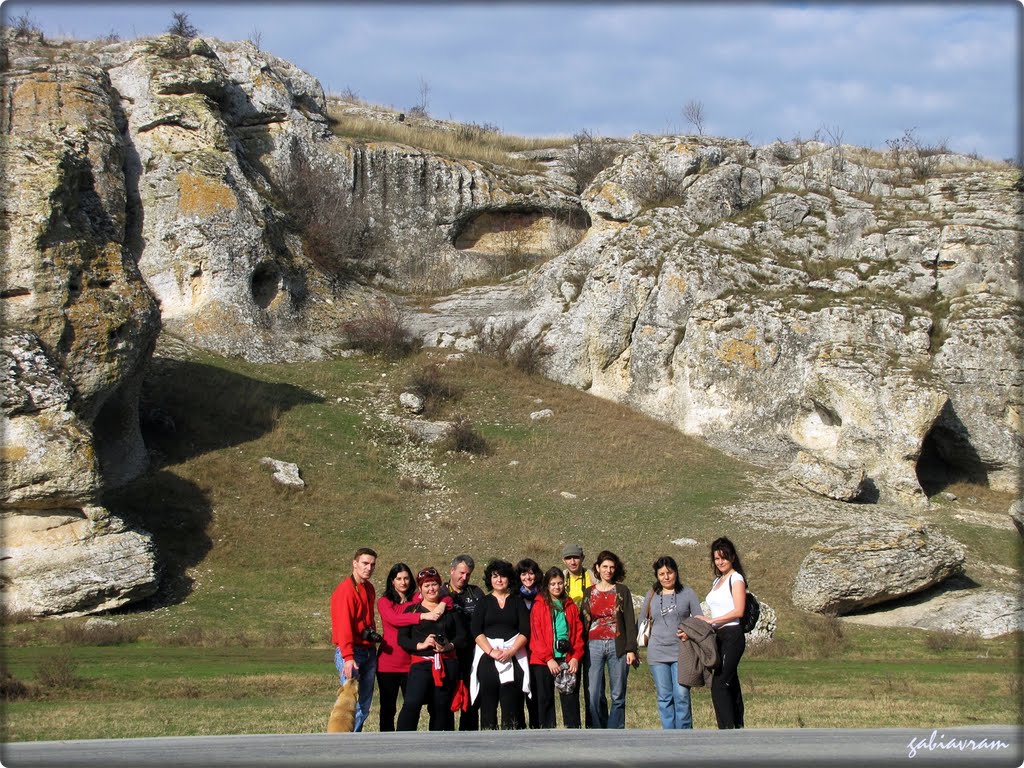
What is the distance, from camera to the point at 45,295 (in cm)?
2200

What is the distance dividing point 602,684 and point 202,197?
94.3 ft

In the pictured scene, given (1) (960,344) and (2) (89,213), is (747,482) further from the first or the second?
(2) (89,213)

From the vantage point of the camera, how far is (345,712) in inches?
339

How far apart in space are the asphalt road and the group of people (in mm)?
948

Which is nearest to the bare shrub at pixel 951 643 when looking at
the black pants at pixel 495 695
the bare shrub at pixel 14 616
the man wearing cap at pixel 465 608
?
the black pants at pixel 495 695

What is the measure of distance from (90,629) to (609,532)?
11.9 m

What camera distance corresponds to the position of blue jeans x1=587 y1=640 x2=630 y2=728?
9570 mm

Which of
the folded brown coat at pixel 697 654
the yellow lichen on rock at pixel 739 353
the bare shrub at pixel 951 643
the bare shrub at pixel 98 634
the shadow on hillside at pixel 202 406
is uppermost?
the yellow lichen on rock at pixel 739 353

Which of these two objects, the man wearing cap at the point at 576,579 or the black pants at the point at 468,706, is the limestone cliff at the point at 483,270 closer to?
the black pants at the point at 468,706

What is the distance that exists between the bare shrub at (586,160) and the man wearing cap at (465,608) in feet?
127

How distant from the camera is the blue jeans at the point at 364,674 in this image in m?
9.22

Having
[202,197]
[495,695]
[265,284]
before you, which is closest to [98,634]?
[495,695]

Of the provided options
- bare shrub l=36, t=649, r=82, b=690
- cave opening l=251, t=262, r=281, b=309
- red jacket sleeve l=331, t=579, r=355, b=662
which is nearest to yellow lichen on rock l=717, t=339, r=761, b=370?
cave opening l=251, t=262, r=281, b=309

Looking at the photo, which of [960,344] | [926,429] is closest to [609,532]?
[926,429]
